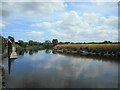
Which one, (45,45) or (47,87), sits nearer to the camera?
(47,87)

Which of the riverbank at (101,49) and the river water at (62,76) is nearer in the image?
the river water at (62,76)

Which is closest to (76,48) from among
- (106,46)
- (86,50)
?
(86,50)

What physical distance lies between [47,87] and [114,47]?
34175 millimetres

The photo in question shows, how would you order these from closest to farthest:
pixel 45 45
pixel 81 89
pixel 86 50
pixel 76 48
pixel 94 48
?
pixel 81 89
pixel 94 48
pixel 86 50
pixel 76 48
pixel 45 45

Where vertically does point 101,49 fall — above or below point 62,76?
above

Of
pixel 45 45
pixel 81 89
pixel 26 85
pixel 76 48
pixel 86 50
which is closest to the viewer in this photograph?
pixel 81 89

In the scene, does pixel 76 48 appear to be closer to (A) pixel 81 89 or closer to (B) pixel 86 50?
(B) pixel 86 50

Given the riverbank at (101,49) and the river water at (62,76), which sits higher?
the riverbank at (101,49)

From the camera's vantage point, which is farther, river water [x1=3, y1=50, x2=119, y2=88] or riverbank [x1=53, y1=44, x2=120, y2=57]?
riverbank [x1=53, y1=44, x2=120, y2=57]

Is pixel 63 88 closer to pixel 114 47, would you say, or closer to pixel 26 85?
pixel 26 85

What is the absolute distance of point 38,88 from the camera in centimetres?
1552

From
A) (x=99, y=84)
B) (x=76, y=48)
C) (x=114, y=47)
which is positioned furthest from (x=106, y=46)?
(x=99, y=84)

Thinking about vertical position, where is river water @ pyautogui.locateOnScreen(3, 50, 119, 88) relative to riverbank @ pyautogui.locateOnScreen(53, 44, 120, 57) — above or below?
below

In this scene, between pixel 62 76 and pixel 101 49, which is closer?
pixel 62 76
